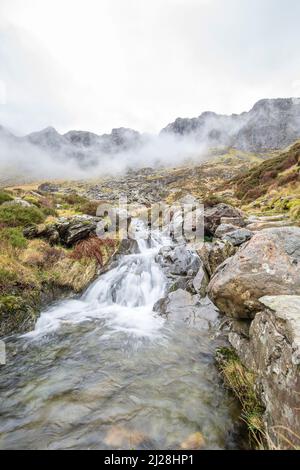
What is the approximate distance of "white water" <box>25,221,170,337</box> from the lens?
9.20 metres

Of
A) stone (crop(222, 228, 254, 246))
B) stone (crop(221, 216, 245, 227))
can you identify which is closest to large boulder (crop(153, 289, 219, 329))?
stone (crop(222, 228, 254, 246))

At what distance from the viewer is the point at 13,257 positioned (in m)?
10.6

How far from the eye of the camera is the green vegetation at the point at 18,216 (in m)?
13.8

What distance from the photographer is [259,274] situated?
20.0 feet

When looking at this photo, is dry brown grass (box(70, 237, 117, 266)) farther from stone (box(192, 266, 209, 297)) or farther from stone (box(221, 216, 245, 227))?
stone (box(221, 216, 245, 227))

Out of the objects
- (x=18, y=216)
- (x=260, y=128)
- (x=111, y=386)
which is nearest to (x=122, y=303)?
(x=111, y=386)

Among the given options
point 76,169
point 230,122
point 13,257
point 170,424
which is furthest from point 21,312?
point 230,122

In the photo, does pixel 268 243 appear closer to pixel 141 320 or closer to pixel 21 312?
pixel 141 320

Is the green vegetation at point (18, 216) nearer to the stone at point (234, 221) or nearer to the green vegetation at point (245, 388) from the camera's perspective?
the stone at point (234, 221)

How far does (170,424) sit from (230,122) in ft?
723

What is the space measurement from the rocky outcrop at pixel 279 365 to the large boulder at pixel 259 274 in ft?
2.74

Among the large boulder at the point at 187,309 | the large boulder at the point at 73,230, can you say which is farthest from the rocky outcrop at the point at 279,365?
the large boulder at the point at 73,230

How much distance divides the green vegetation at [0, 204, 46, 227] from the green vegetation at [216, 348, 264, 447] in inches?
488

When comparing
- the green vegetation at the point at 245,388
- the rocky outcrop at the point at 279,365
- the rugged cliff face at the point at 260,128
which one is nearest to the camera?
the rocky outcrop at the point at 279,365
